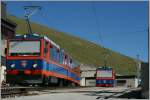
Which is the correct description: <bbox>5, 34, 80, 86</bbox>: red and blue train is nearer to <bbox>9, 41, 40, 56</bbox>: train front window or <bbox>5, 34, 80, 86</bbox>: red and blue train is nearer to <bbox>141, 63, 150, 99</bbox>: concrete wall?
<bbox>9, 41, 40, 56</bbox>: train front window

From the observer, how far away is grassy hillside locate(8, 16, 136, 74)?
16175 centimetres

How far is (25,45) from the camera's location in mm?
30188

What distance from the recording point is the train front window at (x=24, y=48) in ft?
98.4

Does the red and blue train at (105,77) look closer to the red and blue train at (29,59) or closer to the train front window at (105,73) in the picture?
the train front window at (105,73)

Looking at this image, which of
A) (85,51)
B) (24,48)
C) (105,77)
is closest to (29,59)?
(24,48)

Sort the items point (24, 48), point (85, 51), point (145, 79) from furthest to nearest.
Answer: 1. point (85, 51)
2. point (24, 48)
3. point (145, 79)

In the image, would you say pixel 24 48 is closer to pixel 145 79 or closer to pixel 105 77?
pixel 145 79

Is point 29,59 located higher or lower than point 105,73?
higher

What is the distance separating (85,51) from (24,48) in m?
143

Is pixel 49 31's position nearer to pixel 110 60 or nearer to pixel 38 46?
pixel 110 60

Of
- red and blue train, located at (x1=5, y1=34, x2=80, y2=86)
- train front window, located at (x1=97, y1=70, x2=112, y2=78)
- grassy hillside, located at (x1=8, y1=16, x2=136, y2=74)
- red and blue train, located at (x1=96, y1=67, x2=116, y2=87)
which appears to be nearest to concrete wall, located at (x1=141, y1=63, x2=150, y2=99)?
red and blue train, located at (x1=5, y1=34, x2=80, y2=86)

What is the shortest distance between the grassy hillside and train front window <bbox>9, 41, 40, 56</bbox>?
126 m

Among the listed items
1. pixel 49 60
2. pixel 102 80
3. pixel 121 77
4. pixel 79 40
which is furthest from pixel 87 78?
pixel 79 40

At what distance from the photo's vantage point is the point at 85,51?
17288cm
